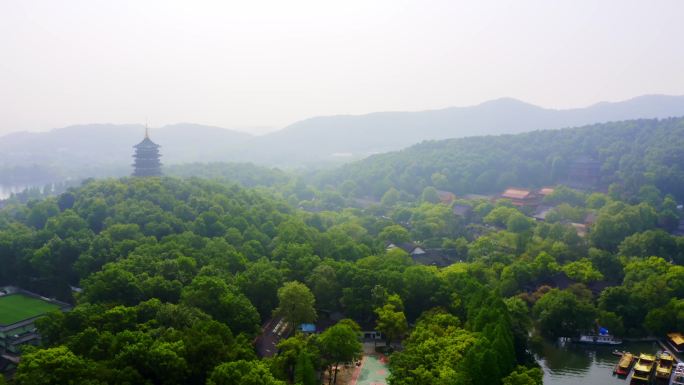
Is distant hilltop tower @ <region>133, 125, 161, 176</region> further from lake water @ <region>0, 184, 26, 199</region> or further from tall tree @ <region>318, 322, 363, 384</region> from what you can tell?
lake water @ <region>0, 184, 26, 199</region>

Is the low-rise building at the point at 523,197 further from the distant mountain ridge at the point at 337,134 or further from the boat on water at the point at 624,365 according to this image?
the distant mountain ridge at the point at 337,134

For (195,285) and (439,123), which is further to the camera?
(439,123)

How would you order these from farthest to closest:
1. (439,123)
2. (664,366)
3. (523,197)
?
(439,123), (523,197), (664,366)

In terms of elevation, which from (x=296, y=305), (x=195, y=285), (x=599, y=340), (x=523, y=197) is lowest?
(x=599, y=340)

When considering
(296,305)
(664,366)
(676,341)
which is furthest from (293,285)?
(676,341)

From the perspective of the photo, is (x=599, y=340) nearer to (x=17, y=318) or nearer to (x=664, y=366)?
(x=664, y=366)

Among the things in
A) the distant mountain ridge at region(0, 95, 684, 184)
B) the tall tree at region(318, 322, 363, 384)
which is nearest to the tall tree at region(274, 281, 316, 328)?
the tall tree at region(318, 322, 363, 384)

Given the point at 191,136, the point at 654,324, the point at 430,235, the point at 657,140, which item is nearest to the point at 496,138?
the point at 657,140
